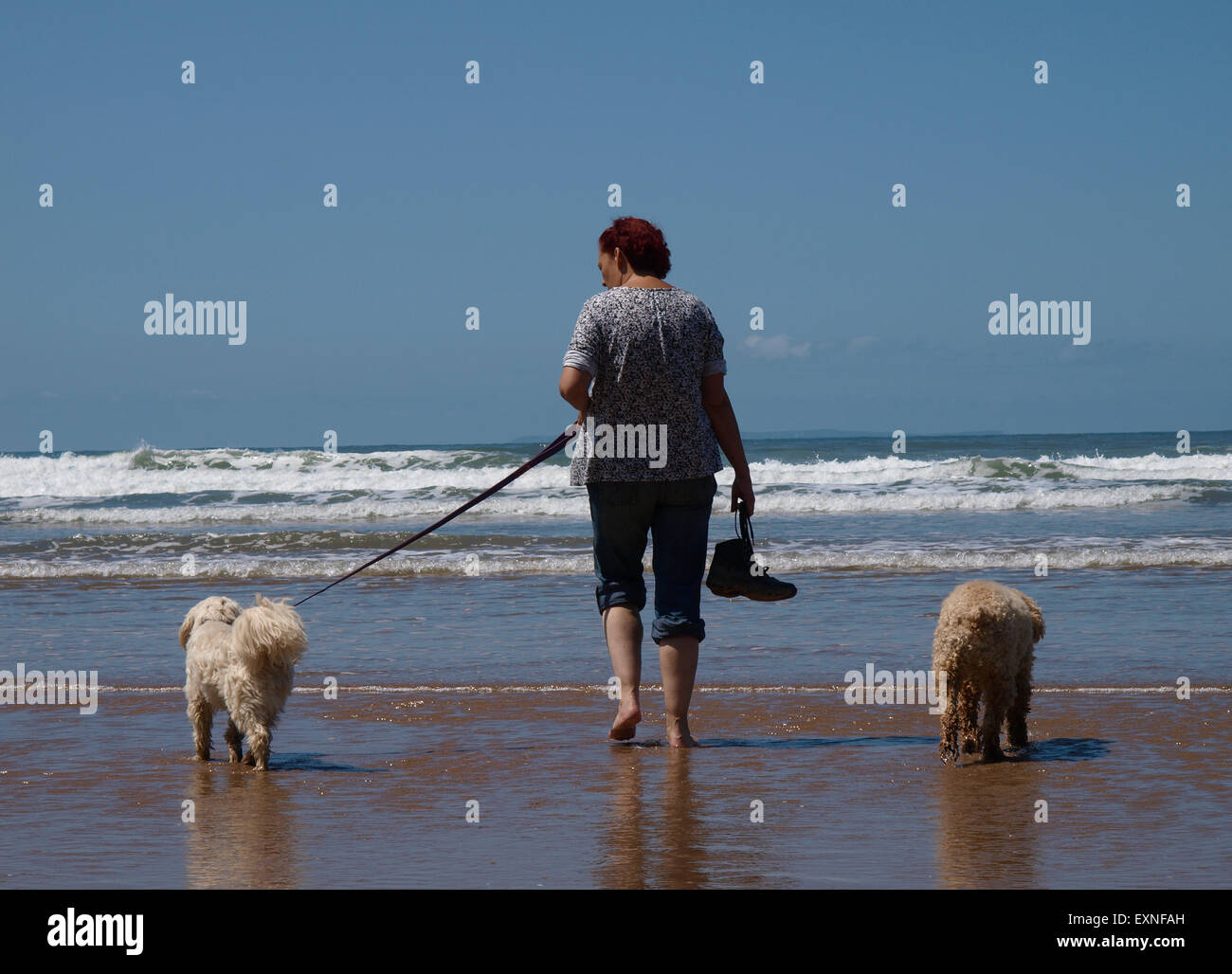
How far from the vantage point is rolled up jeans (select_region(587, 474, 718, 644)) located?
4816mm

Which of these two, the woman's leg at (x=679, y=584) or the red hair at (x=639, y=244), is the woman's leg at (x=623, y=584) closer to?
the woman's leg at (x=679, y=584)

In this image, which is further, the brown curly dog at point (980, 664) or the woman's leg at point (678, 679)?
the woman's leg at point (678, 679)

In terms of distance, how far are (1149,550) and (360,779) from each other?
972cm

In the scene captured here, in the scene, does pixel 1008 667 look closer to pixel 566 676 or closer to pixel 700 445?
pixel 700 445

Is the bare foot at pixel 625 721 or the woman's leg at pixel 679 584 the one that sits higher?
the woman's leg at pixel 679 584

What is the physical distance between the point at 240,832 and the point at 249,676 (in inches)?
52.4

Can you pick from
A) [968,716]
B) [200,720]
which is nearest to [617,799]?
[968,716]

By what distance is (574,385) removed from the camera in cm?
471

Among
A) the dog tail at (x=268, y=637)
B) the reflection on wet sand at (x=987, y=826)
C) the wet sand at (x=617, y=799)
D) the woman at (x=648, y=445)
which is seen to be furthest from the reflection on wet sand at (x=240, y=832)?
the reflection on wet sand at (x=987, y=826)

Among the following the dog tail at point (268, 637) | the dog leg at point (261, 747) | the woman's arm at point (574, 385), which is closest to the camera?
the woman's arm at point (574, 385)

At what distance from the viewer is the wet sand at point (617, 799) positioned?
3307 mm

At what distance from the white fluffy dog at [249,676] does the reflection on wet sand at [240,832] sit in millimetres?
209

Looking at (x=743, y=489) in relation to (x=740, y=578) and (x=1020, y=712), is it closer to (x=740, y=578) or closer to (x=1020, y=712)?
(x=740, y=578)

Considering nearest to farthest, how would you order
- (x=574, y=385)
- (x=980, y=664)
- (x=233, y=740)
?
(x=574, y=385), (x=980, y=664), (x=233, y=740)
